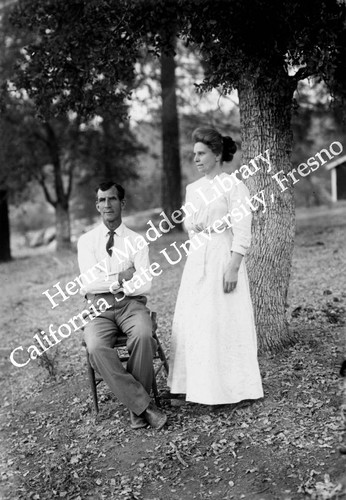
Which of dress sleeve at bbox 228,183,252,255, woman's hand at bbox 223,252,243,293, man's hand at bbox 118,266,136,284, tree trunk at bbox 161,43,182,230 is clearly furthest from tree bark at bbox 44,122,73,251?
woman's hand at bbox 223,252,243,293

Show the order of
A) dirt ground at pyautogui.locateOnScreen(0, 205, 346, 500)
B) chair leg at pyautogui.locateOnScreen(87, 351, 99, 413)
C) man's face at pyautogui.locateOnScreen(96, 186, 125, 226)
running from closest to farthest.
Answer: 1. dirt ground at pyautogui.locateOnScreen(0, 205, 346, 500)
2. chair leg at pyautogui.locateOnScreen(87, 351, 99, 413)
3. man's face at pyautogui.locateOnScreen(96, 186, 125, 226)

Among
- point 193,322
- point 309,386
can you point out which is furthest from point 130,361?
point 309,386

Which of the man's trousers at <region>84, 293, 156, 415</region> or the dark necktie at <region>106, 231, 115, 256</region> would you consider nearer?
the man's trousers at <region>84, 293, 156, 415</region>

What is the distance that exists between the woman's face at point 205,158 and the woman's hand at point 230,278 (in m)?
0.83

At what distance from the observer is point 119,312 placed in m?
4.70

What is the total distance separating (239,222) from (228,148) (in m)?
0.67

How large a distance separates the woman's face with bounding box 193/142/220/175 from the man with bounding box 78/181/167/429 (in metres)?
0.86

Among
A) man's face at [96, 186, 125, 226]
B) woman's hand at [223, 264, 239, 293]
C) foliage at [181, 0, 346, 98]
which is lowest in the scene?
woman's hand at [223, 264, 239, 293]

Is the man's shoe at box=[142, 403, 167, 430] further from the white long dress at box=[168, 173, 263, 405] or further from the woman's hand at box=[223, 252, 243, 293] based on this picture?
the woman's hand at box=[223, 252, 243, 293]

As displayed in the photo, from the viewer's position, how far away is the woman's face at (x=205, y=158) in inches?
173

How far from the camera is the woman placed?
4.34 m

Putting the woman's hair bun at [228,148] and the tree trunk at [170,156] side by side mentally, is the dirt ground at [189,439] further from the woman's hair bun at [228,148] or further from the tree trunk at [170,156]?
the tree trunk at [170,156]

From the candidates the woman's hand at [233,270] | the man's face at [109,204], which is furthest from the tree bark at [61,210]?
the woman's hand at [233,270]

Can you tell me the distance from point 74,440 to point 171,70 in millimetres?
13086
